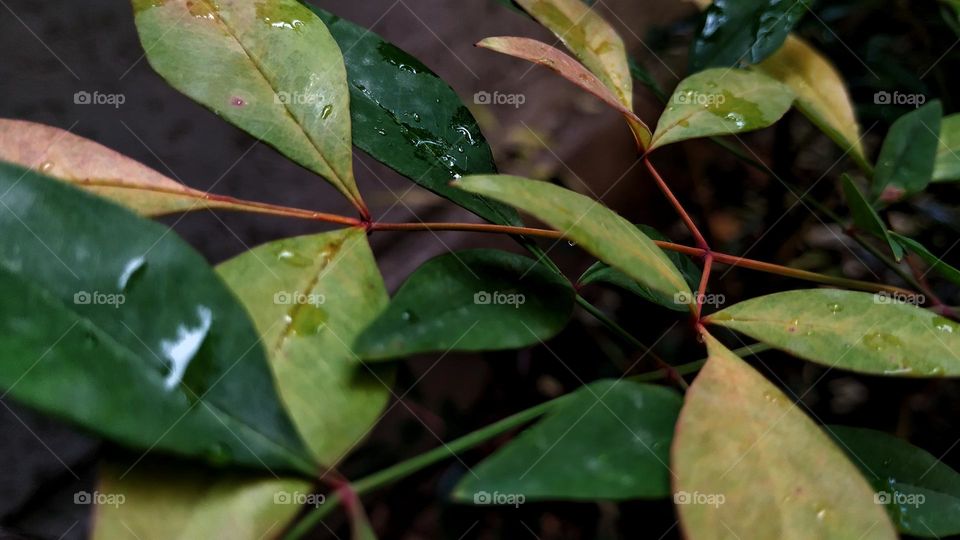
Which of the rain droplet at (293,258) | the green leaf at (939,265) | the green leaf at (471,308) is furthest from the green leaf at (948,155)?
the rain droplet at (293,258)

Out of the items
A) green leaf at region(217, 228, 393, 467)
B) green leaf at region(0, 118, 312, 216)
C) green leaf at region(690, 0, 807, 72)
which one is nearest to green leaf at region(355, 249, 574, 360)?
green leaf at region(217, 228, 393, 467)

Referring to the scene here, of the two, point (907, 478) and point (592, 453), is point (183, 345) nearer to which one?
point (592, 453)

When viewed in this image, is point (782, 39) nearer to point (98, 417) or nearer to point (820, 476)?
point (820, 476)

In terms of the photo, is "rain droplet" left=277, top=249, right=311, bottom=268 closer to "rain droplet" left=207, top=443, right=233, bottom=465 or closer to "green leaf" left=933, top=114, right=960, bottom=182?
"rain droplet" left=207, top=443, right=233, bottom=465

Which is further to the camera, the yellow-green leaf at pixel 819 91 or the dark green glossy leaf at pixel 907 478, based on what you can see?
the yellow-green leaf at pixel 819 91

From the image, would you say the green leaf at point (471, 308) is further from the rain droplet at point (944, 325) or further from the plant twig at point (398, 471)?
the rain droplet at point (944, 325)

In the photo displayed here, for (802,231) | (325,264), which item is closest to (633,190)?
(802,231)
